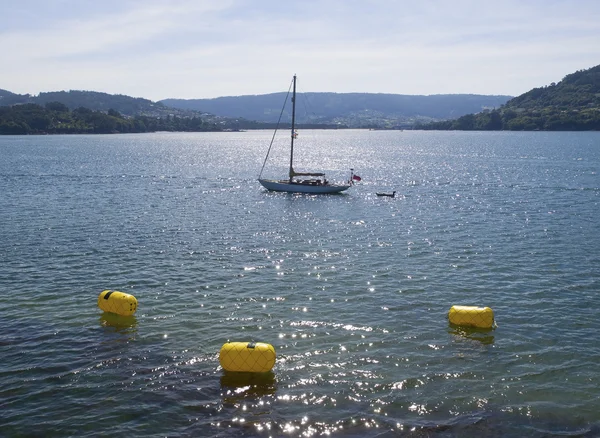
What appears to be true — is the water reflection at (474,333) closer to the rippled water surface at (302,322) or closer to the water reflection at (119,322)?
the rippled water surface at (302,322)

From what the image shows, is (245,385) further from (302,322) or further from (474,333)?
(474,333)

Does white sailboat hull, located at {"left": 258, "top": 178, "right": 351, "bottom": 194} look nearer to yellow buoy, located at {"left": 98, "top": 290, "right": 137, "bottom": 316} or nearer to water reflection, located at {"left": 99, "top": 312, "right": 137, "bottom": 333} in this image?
yellow buoy, located at {"left": 98, "top": 290, "right": 137, "bottom": 316}

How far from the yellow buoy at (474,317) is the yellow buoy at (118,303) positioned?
18.7 m

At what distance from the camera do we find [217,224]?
5878cm

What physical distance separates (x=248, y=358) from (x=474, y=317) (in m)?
13.2

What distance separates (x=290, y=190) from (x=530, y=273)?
5113 centimetres

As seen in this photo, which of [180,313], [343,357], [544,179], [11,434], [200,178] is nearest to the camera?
[11,434]

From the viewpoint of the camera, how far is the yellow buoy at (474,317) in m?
29.6

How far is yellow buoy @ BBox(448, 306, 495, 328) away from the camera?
97.0 ft

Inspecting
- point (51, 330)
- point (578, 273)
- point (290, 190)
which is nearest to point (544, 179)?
point (290, 190)

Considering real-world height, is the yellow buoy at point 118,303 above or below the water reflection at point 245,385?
above

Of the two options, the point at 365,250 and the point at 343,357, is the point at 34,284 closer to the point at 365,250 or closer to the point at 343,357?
the point at 343,357

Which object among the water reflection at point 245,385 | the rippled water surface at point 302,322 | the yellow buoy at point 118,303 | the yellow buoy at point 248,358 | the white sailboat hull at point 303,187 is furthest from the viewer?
the white sailboat hull at point 303,187

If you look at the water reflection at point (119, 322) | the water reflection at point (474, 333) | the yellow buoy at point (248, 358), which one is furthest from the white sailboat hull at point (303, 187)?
the yellow buoy at point (248, 358)
